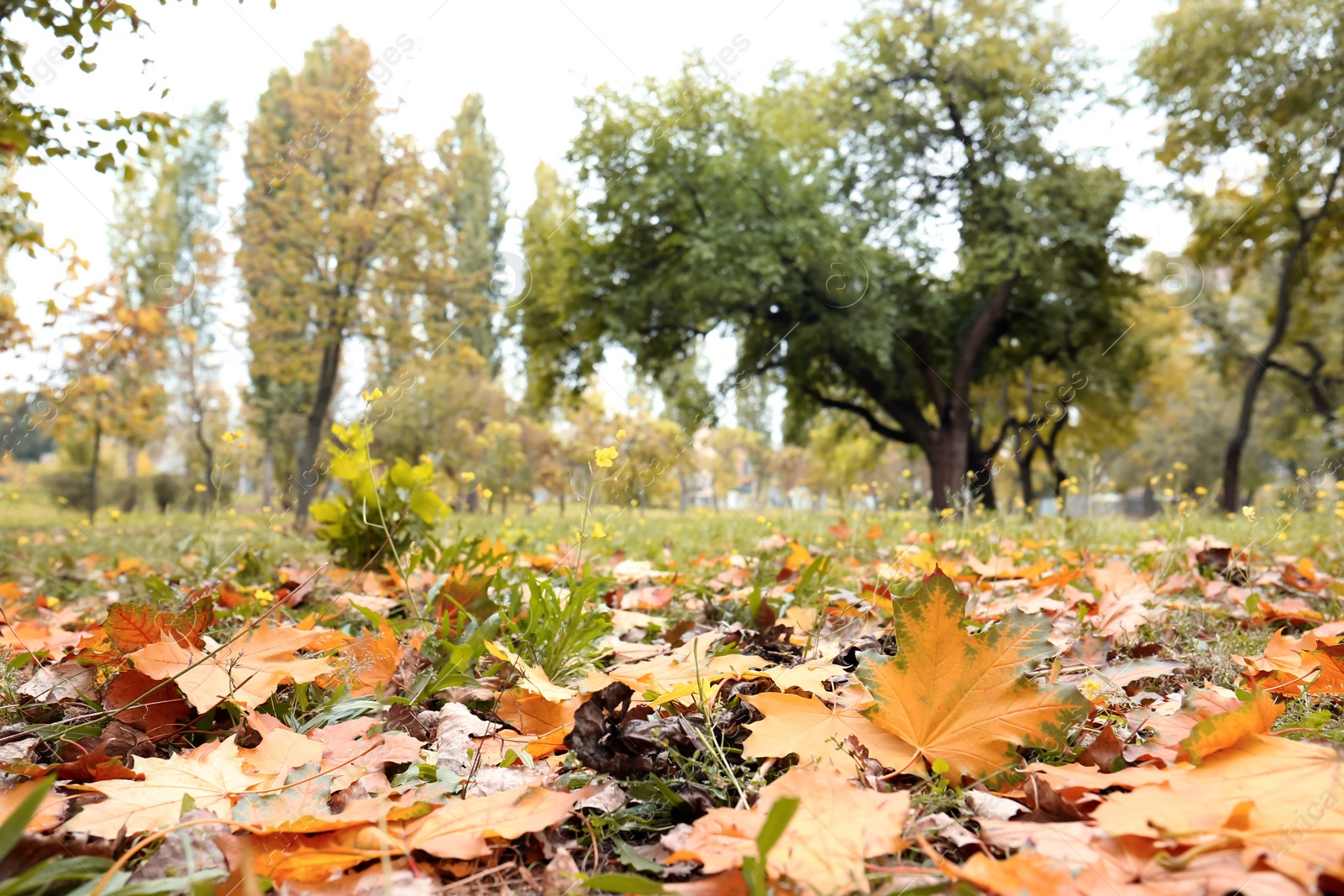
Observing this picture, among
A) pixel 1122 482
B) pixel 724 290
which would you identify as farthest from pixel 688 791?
pixel 1122 482

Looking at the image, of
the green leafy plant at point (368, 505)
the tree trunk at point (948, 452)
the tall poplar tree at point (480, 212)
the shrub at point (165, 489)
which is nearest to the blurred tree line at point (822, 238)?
the tree trunk at point (948, 452)

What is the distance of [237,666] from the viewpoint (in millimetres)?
1382

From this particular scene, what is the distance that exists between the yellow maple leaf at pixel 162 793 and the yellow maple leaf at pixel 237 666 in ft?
0.49

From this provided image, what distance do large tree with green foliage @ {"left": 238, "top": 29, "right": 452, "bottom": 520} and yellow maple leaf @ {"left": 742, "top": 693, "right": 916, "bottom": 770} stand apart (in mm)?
12191

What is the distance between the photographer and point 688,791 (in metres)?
1.07

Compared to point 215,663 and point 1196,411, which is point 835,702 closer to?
point 215,663

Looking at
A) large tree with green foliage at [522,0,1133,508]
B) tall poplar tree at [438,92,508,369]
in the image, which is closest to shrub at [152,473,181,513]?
tall poplar tree at [438,92,508,369]

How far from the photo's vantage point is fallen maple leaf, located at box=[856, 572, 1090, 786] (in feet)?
3.37

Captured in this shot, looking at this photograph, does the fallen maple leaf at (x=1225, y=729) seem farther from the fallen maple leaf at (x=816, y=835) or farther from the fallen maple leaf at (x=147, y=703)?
the fallen maple leaf at (x=147, y=703)

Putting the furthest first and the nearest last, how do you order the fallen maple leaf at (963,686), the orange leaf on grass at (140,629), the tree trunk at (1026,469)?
the tree trunk at (1026,469)
the orange leaf on grass at (140,629)
the fallen maple leaf at (963,686)

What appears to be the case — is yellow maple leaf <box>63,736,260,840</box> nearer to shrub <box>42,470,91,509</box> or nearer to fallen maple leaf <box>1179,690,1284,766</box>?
fallen maple leaf <box>1179,690,1284,766</box>

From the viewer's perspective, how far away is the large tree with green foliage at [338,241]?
1219cm

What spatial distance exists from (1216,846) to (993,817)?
11.1 inches

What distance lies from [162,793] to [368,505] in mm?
1823
